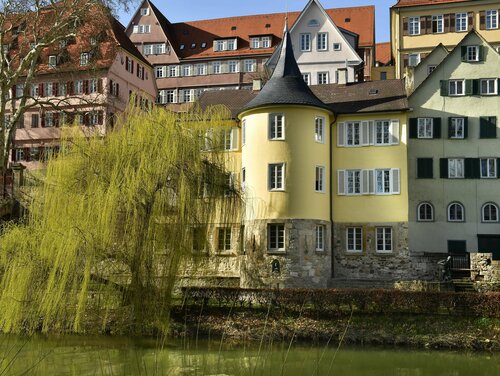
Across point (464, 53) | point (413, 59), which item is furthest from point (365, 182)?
point (413, 59)

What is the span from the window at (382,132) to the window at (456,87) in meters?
3.61

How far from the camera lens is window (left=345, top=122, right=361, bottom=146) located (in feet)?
104

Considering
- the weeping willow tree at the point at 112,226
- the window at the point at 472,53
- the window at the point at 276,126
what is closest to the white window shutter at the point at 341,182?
the window at the point at 276,126

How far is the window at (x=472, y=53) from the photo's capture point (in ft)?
104

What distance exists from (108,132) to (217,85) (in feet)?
127

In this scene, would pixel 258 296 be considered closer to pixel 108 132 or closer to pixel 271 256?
pixel 271 256

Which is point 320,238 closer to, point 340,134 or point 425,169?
point 340,134

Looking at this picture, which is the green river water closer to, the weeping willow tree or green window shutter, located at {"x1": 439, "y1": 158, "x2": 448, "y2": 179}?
the weeping willow tree

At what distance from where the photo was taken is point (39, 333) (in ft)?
65.2

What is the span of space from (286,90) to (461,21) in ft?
76.0

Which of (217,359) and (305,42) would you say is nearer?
(217,359)

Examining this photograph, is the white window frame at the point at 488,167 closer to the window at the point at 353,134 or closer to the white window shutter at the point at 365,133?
the white window shutter at the point at 365,133

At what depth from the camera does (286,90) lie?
3011cm

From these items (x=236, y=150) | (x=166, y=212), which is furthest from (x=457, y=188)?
(x=166, y=212)
